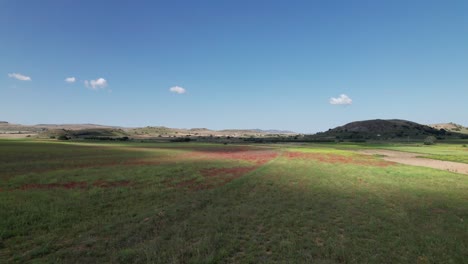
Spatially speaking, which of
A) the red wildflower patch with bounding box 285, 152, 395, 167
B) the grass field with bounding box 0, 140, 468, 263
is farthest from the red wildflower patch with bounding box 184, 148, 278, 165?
the grass field with bounding box 0, 140, 468, 263

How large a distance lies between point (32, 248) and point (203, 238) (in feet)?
22.1

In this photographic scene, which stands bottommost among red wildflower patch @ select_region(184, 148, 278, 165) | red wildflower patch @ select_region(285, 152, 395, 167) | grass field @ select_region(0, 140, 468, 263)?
grass field @ select_region(0, 140, 468, 263)

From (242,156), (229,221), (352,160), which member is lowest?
(229,221)

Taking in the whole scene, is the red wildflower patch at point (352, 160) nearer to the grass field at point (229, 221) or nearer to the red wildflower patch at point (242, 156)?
the red wildflower patch at point (242, 156)

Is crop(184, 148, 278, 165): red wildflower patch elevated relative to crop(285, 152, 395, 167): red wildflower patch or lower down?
lower down

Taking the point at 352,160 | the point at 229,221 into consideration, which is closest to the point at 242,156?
the point at 352,160

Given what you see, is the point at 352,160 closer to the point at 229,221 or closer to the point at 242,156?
the point at 242,156

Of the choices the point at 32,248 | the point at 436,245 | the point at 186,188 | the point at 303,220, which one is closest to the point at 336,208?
the point at 303,220

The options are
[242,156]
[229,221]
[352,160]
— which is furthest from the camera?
[242,156]

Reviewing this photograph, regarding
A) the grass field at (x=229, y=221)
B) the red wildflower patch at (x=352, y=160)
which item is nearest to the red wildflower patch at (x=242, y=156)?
the red wildflower patch at (x=352, y=160)

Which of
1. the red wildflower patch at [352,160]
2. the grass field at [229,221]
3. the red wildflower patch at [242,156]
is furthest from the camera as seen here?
the red wildflower patch at [242,156]

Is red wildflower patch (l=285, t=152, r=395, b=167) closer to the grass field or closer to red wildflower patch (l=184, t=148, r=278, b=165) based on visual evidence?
red wildflower patch (l=184, t=148, r=278, b=165)

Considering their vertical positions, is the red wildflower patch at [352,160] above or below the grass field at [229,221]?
above

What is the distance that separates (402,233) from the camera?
38.1 feet
